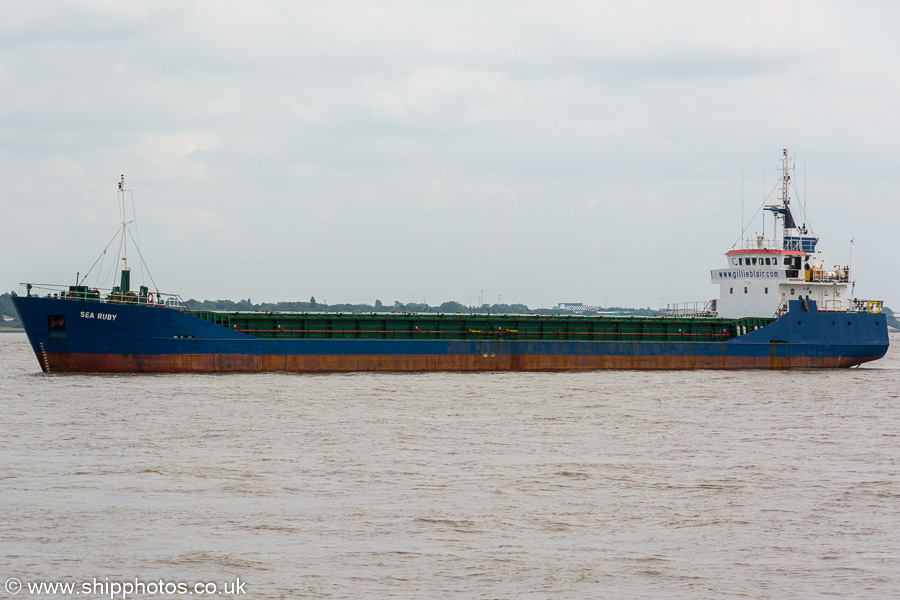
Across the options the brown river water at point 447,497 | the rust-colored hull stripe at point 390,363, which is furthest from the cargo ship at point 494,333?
the brown river water at point 447,497

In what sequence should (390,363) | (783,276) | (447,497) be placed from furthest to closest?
1. (783,276)
2. (390,363)
3. (447,497)

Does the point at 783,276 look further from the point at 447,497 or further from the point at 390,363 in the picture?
the point at 447,497

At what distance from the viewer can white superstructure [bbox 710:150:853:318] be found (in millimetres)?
47719

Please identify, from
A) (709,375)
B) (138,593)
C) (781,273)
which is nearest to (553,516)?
(138,593)

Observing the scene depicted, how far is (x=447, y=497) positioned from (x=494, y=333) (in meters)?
27.6

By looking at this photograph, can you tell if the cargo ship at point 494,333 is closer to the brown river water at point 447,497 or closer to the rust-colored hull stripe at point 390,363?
the rust-colored hull stripe at point 390,363

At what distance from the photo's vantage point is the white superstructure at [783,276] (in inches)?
1879

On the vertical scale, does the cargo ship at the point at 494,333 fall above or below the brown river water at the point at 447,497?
above

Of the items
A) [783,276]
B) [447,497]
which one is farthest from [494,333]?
[447,497]

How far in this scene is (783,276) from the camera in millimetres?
47500

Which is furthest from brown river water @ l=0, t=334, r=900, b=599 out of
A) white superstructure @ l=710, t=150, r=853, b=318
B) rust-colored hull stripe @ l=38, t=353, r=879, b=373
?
white superstructure @ l=710, t=150, r=853, b=318

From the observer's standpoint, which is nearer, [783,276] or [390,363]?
[390,363]

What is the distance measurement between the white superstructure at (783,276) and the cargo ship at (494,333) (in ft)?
0.21

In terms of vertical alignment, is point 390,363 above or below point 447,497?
above
